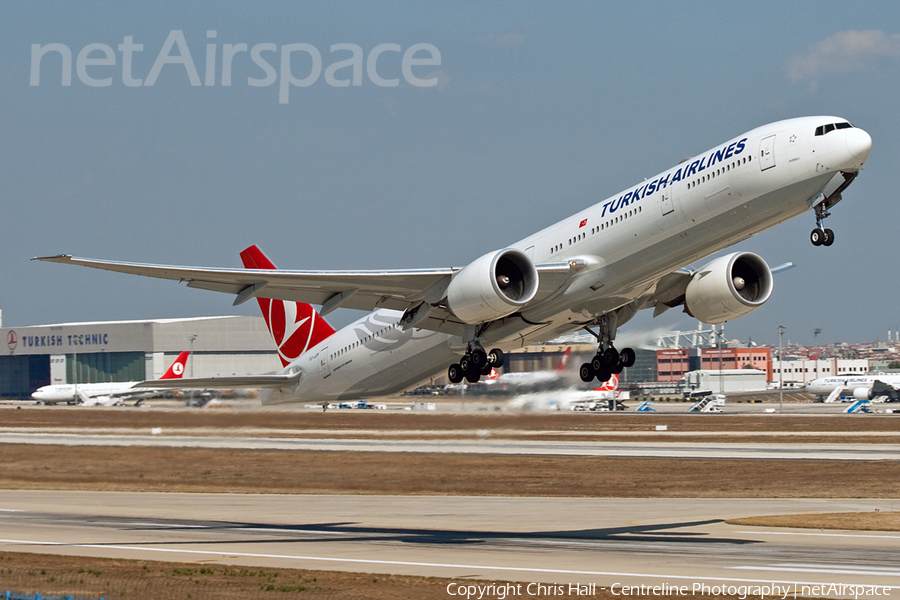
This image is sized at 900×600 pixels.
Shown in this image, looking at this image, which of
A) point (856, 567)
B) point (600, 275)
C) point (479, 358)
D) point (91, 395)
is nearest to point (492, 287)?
point (600, 275)

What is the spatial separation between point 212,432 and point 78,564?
26.7m

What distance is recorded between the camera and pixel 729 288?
103 ft

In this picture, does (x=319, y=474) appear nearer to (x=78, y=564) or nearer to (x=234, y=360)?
(x=78, y=564)

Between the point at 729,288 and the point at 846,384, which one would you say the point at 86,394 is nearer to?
the point at 846,384

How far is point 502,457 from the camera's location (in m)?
49.3

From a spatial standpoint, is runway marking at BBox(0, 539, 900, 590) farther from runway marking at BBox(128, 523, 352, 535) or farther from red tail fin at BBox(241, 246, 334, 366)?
red tail fin at BBox(241, 246, 334, 366)

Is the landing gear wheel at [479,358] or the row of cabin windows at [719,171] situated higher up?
the row of cabin windows at [719,171]

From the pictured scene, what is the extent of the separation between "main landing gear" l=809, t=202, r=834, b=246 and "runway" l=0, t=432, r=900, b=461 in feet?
88.1

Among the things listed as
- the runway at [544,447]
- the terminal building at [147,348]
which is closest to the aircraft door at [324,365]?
the runway at [544,447]

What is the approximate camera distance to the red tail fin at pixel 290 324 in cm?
4312

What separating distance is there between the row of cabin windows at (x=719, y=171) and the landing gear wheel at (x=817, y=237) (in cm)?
247

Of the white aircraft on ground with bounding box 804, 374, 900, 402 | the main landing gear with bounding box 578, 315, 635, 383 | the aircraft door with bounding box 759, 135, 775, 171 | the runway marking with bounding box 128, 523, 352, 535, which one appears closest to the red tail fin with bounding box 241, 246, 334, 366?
the runway marking with bounding box 128, 523, 352, 535

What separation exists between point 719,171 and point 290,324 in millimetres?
23357

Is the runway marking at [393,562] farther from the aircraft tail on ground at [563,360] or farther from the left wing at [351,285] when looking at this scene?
the aircraft tail on ground at [563,360]
